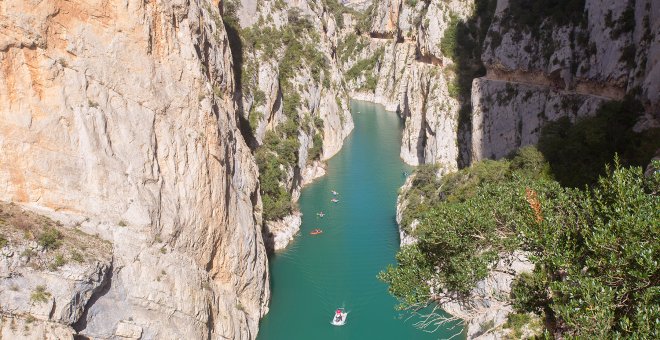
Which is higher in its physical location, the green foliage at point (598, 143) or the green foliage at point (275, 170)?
the green foliage at point (598, 143)

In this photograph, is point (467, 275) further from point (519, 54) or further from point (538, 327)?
point (519, 54)

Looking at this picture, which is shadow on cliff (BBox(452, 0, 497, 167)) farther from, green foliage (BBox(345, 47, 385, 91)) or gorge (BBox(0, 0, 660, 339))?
green foliage (BBox(345, 47, 385, 91))

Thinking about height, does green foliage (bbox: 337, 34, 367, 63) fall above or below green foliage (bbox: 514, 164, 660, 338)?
below

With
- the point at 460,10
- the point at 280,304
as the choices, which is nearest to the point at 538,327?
the point at 280,304

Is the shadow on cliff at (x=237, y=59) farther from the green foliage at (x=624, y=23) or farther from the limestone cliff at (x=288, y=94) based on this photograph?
the green foliage at (x=624, y=23)

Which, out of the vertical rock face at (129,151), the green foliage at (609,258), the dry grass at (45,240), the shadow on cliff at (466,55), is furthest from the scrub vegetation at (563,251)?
the shadow on cliff at (466,55)

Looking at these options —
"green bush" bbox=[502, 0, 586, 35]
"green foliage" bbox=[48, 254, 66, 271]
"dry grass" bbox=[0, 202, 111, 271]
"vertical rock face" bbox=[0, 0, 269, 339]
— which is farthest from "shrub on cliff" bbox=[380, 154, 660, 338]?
"green bush" bbox=[502, 0, 586, 35]

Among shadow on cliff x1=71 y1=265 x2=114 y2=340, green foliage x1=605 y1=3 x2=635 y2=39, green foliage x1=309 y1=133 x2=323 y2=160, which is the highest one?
green foliage x1=605 y1=3 x2=635 y2=39
